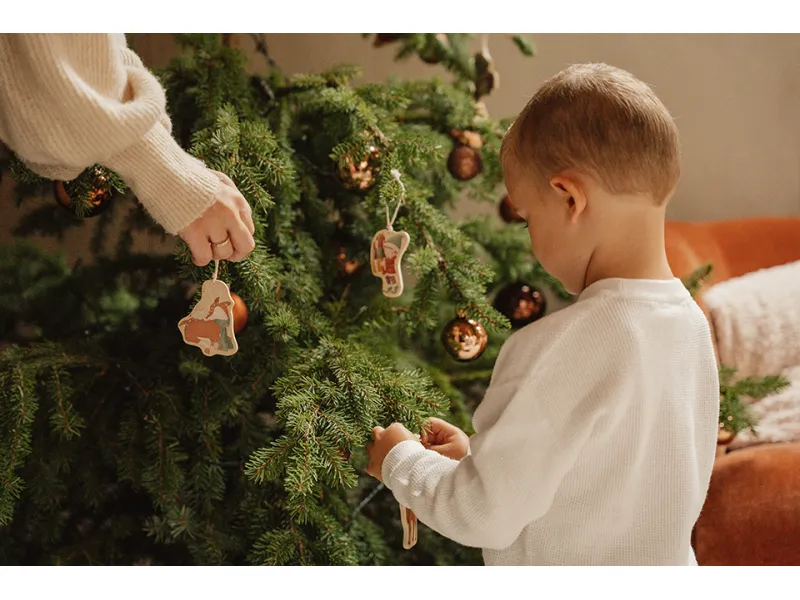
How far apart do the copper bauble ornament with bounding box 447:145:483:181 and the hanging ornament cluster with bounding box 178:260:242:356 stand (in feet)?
1.67

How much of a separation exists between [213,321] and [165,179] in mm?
191

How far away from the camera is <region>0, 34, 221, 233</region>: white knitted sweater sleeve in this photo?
27.1 inches

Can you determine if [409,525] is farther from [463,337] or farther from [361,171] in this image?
[361,171]

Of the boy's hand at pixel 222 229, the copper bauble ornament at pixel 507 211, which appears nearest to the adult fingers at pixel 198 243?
the boy's hand at pixel 222 229

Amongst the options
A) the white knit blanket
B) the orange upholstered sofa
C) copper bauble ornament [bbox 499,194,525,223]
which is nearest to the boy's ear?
copper bauble ornament [bbox 499,194,525,223]

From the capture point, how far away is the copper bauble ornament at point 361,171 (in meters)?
1.04

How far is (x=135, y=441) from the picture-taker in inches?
42.8

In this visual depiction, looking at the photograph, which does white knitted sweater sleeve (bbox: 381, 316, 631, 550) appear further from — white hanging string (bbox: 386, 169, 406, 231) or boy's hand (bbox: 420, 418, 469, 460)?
white hanging string (bbox: 386, 169, 406, 231)

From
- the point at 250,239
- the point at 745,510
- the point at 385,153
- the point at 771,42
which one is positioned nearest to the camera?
the point at 250,239

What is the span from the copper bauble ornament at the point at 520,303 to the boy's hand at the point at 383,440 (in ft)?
1.57

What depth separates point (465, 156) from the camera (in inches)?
48.2
